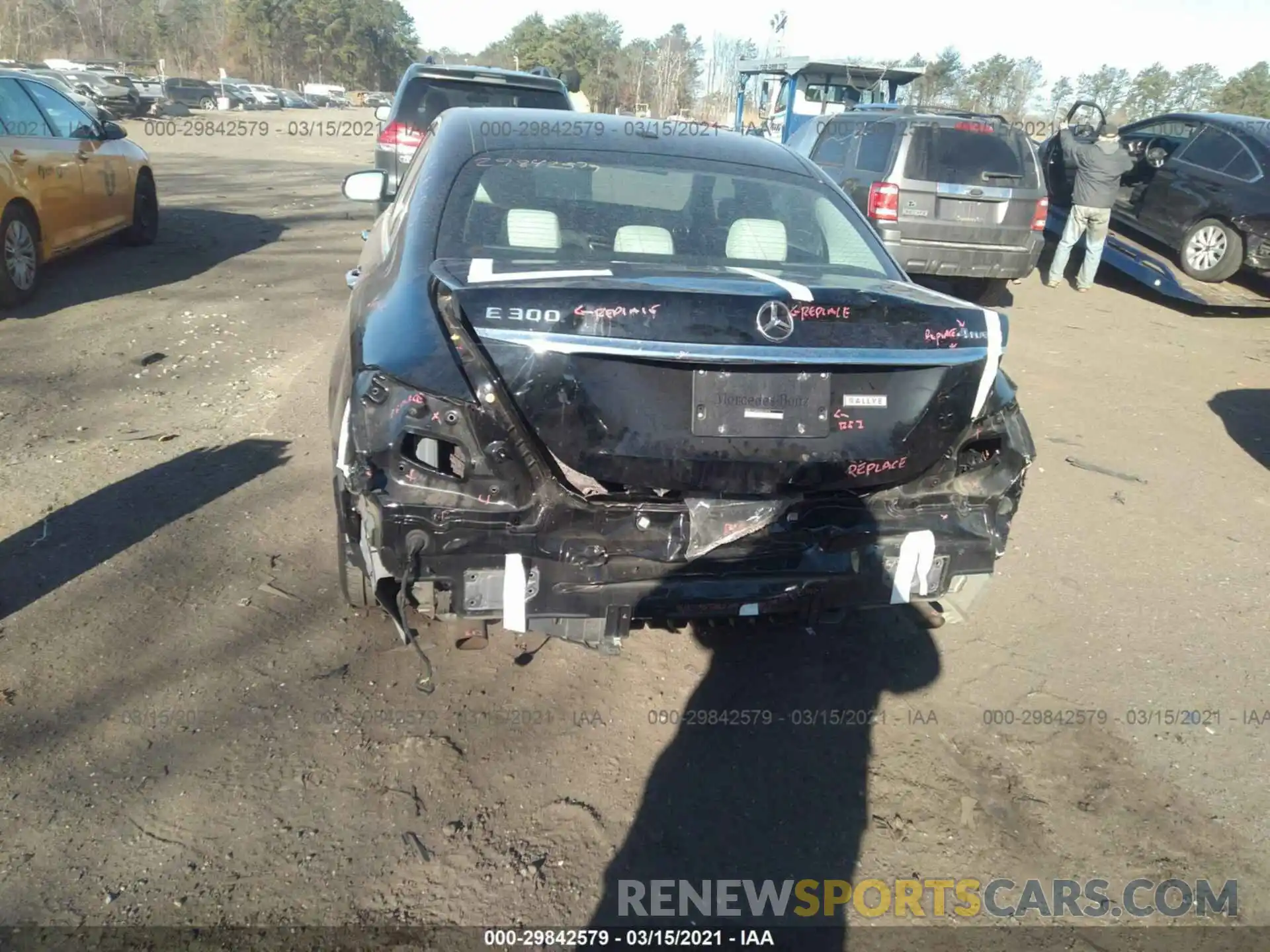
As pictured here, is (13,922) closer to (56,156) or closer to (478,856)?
(478,856)

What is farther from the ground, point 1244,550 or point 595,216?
point 595,216

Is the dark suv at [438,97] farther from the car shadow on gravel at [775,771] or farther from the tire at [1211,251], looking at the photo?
the car shadow on gravel at [775,771]

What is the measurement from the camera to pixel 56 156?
7.70 meters

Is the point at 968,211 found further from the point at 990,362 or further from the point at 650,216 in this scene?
the point at 990,362

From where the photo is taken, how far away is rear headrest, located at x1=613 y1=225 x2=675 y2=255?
325 centimetres

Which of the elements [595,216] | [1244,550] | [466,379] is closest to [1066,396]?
[1244,550]

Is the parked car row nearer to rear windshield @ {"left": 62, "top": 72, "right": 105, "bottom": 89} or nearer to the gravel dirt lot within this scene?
the gravel dirt lot

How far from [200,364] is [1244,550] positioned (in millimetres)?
6230

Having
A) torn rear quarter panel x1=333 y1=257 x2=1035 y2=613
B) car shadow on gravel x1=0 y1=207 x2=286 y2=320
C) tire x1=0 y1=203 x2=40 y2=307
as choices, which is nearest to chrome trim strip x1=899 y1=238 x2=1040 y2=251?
torn rear quarter panel x1=333 y1=257 x2=1035 y2=613

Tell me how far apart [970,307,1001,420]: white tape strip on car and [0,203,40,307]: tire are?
7.07 meters

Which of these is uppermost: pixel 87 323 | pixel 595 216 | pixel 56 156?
pixel 595 216

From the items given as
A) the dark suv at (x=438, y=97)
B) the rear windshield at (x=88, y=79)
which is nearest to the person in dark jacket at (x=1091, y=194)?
the dark suv at (x=438, y=97)

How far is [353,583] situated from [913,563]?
68.6 inches

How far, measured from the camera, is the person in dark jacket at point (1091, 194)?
33.0 feet
